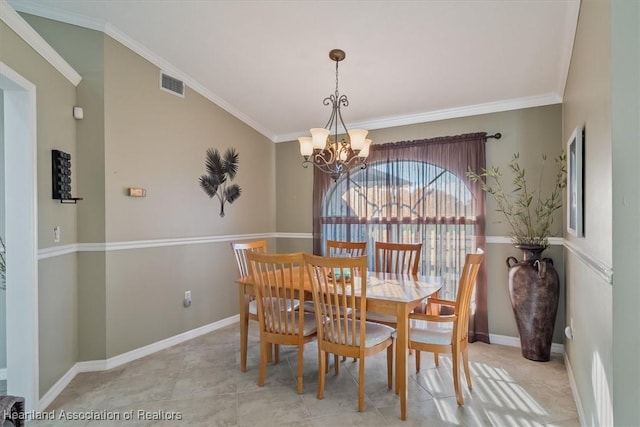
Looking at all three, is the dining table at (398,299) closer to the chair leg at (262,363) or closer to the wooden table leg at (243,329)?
the wooden table leg at (243,329)

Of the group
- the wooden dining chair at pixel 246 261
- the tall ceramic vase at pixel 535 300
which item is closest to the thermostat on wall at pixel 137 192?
the wooden dining chair at pixel 246 261

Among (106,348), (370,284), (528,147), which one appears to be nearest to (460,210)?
(528,147)

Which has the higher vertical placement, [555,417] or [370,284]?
[370,284]

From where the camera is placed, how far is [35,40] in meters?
2.26

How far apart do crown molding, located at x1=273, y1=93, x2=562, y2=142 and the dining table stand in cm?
200

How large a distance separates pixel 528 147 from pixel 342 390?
118 inches

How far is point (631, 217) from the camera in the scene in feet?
4.17

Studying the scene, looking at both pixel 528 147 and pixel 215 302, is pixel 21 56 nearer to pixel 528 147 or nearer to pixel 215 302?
pixel 215 302

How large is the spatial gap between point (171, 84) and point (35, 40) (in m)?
1.40

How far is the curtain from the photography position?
3.68 meters

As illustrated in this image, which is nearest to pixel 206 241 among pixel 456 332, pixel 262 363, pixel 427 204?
pixel 262 363

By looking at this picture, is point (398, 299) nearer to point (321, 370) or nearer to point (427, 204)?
point (321, 370)

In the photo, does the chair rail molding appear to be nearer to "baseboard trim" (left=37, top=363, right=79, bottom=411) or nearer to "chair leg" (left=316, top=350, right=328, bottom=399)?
"baseboard trim" (left=37, top=363, right=79, bottom=411)

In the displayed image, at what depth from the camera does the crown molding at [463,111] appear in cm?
339
